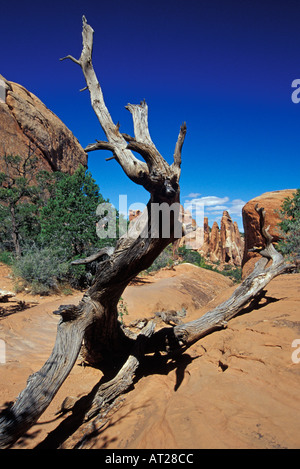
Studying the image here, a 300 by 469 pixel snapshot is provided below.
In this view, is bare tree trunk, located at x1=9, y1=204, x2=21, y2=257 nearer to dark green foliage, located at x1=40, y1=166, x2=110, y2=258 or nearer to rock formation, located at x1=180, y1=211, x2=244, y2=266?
dark green foliage, located at x1=40, y1=166, x2=110, y2=258

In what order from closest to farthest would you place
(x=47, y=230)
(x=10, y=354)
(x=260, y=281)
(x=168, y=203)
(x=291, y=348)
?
→ (x=168, y=203) < (x=291, y=348) < (x=10, y=354) < (x=260, y=281) < (x=47, y=230)

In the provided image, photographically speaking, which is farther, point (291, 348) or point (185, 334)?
point (185, 334)

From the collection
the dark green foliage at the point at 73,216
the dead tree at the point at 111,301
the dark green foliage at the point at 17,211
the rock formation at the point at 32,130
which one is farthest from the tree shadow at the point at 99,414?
the rock formation at the point at 32,130

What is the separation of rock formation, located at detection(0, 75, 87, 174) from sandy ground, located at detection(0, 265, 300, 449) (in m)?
24.6

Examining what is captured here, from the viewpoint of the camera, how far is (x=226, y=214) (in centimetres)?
5919

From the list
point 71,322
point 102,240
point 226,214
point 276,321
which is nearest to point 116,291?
point 71,322

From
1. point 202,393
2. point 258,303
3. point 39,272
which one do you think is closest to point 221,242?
point 39,272

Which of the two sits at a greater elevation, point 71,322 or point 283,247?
point 283,247

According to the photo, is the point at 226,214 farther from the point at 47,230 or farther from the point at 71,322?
the point at 71,322

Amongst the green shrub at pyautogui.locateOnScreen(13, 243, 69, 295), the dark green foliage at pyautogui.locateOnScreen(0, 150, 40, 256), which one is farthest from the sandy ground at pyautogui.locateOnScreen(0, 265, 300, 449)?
the dark green foliage at pyautogui.locateOnScreen(0, 150, 40, 256)

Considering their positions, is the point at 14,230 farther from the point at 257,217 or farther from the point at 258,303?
the point at 257,217

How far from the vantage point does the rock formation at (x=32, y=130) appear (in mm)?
24734

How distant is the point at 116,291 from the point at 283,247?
472 inches

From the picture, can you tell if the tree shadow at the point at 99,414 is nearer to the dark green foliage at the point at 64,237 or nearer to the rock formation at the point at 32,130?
the dark green foliage at the point at 64,237
